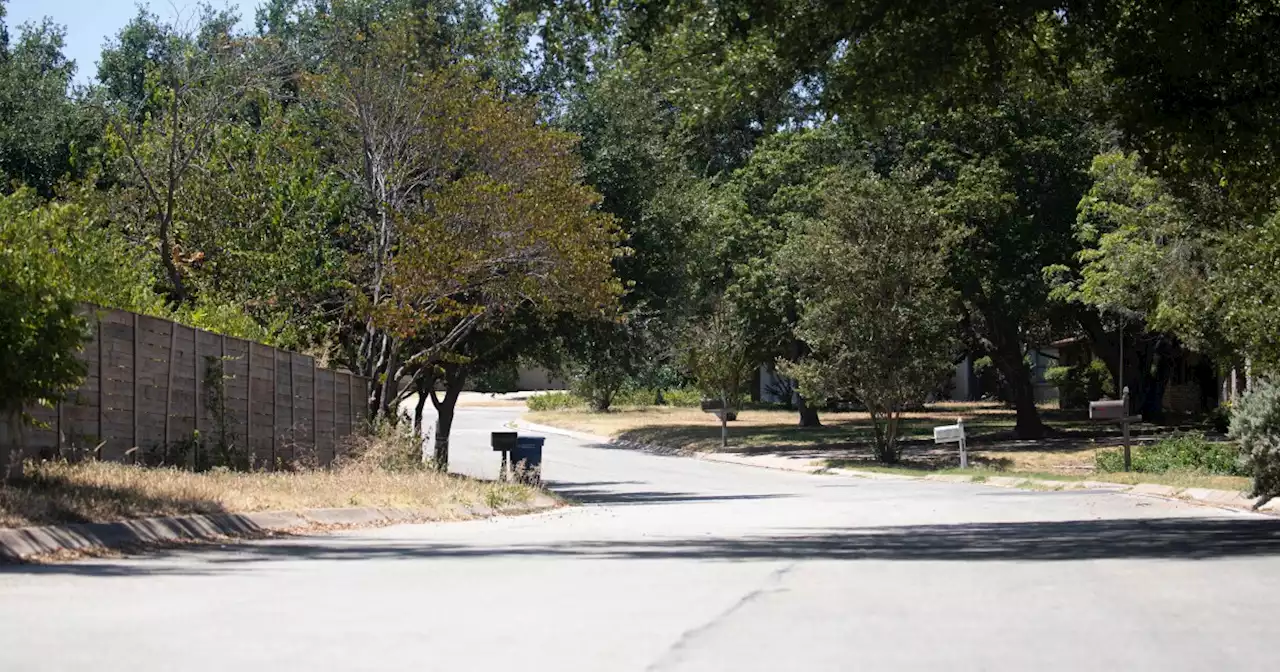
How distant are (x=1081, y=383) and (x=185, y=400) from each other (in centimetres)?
5092

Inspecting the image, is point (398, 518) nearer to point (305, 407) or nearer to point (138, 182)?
point (305, 407)

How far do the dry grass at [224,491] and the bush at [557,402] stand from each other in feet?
174

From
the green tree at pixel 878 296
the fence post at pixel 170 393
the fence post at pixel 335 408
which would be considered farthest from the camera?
the green tree at pixel 878 296

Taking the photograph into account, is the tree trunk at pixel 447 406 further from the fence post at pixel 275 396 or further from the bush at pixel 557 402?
the bush at pixel 557 402

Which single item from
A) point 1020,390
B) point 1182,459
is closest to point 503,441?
point 1182,459

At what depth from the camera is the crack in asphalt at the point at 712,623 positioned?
23.8 ft

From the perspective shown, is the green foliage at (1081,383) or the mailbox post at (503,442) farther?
the green foliage at (1081,383)

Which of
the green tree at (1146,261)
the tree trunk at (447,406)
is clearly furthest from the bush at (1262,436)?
the tree trunk at (447,406)

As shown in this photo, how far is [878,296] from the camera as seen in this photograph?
136 ft

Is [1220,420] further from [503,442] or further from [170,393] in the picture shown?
[170,393]

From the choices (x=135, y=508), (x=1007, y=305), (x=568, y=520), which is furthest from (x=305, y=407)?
(x=1007, y=305)

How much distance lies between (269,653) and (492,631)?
1.32 m

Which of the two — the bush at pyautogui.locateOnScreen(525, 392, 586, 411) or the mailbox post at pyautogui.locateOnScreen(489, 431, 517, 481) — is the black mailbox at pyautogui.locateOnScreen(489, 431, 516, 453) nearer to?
the mailbox post at pyautogui.locateOnScreen(489, 431, 517, 481)

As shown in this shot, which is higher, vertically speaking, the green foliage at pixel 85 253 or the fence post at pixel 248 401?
the green foliage at pixel 85 253
